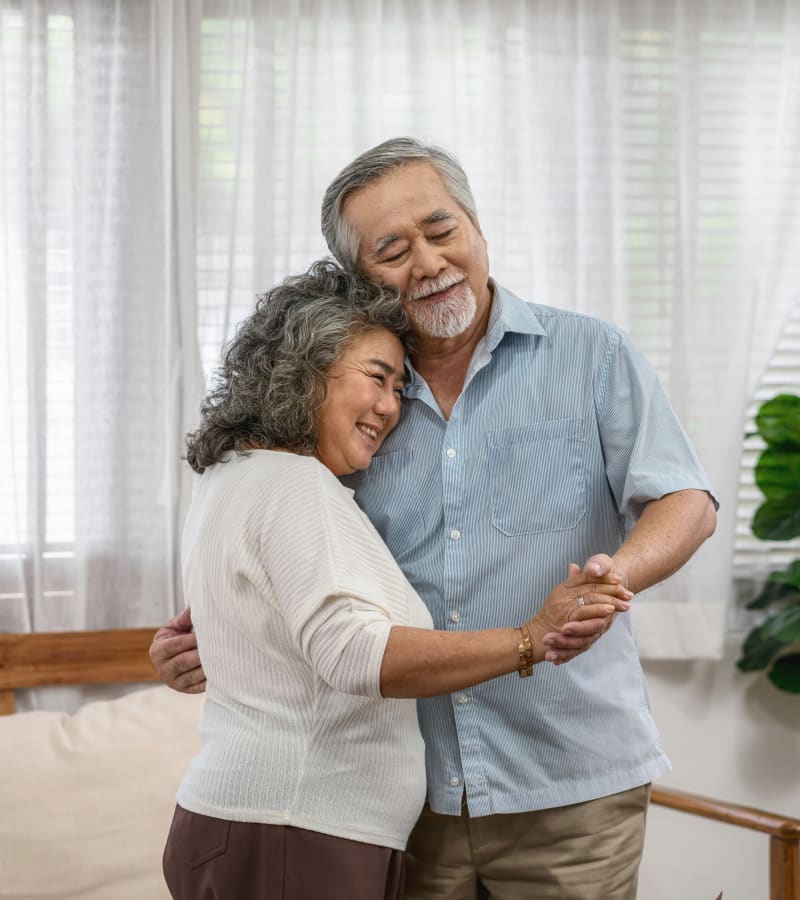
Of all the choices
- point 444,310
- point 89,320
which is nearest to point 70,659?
point 89,320

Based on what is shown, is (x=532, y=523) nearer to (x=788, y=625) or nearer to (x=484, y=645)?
(x=484, y=645)

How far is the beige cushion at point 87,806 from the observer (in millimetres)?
2209

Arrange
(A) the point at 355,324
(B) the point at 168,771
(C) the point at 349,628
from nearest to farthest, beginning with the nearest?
(C) the point at 349,628, (A) the point at 355,324, (B) the point at 168,771

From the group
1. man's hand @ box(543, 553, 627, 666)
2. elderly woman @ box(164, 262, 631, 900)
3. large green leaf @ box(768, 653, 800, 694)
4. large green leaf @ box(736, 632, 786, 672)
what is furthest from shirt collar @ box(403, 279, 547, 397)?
large green leaf @ box(768, 653, 800, 694)

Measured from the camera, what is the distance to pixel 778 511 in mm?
2672

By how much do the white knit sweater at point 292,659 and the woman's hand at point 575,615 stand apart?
208mm

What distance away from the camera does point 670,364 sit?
278 cm

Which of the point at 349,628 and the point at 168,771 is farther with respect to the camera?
the point at 168,771

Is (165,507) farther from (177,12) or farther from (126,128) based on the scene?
(177,12)

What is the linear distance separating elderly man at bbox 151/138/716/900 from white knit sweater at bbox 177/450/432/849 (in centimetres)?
20

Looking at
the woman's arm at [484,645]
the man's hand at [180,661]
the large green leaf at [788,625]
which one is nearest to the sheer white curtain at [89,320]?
the man's hand at [180,661]

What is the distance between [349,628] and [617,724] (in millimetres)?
535

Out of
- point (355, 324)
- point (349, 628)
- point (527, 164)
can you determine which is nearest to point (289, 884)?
point (349, 628)

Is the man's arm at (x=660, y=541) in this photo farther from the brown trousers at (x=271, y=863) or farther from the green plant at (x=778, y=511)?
the green plant at (x=778, y=511)
